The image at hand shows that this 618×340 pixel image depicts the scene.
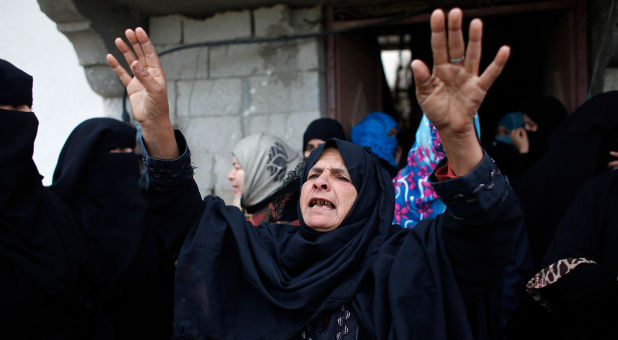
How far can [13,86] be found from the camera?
5.41 ft

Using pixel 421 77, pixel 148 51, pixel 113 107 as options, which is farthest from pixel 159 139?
pixel 113 107

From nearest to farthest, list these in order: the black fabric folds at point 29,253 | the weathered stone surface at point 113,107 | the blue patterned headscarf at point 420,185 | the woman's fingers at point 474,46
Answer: the woman's fingers at point 474,46, the black fabric folds at point 29,253, the blue patterned headscarf at point 420,185, the weathered stone surface at point 113,107

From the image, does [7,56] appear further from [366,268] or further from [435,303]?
[435,303]

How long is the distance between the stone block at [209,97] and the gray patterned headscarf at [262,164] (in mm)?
822

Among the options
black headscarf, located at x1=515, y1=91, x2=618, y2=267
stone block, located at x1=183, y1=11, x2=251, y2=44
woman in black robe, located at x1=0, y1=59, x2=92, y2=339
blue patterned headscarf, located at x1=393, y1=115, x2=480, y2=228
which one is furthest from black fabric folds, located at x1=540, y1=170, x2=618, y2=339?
stone block, located at x1=183, y1=11, x2=251, y2=44

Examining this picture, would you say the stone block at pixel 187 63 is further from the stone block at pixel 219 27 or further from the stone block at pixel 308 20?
the stone block at pixel 308 20

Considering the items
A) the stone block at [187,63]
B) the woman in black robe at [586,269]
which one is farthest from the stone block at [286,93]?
the woman in black robe at [586,269]

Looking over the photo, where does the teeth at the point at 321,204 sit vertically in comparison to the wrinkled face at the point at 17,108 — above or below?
below

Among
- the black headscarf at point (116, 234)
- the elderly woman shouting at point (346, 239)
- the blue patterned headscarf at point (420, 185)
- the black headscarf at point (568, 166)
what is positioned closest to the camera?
the elderly woman shouting at point (346, 239)

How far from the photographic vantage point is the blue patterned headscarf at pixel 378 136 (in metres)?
3.39

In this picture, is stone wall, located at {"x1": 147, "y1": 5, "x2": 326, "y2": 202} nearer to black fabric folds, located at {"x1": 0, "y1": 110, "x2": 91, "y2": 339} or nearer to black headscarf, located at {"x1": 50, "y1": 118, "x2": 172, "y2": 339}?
black headscarf, located at {"x1": 50, "y1": 118, "x2": 172, "y2": 339}

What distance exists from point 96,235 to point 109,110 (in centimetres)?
216

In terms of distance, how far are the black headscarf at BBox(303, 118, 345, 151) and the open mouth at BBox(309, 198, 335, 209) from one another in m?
1.43

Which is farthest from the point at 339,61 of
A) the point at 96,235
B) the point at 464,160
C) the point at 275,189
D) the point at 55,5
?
the point at 464,160
